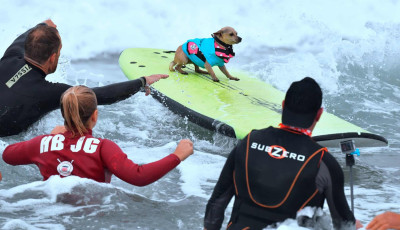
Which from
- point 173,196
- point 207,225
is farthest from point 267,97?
point 207,225

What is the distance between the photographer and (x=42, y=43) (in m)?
4.12

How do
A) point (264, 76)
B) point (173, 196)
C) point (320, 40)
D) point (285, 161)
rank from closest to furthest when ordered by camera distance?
point (285, 161) < point (173, 196) < point (264, 76) < point (320, 40)

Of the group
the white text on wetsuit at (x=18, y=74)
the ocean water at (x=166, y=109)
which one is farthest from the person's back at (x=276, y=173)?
the white text on wetsuit at (x=18, y=74)

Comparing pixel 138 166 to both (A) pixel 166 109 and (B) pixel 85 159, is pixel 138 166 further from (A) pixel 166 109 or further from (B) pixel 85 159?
(A) pixel 166 109

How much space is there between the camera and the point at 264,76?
907 centimetres

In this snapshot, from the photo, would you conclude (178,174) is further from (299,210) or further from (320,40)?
(320,40)

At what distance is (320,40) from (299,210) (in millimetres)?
10667

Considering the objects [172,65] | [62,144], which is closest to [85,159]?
[62,144]

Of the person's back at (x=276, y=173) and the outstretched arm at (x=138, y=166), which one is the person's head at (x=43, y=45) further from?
the person's back at (x=276, y=173)

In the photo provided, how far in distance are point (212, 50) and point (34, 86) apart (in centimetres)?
301

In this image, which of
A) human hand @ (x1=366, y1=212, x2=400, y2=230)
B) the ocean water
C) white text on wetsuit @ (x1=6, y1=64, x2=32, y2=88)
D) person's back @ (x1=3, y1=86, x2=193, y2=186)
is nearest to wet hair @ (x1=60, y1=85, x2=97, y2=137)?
person's back @ (x1=3, y1=86, x2=193, y2=186)

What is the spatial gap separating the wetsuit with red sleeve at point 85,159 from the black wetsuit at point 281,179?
2.22ft

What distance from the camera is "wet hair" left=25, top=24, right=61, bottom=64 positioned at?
4.09 metres

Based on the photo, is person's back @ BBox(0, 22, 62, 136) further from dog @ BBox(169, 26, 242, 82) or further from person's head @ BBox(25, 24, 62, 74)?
dog @ BBox(169, 26, 242, 82)
